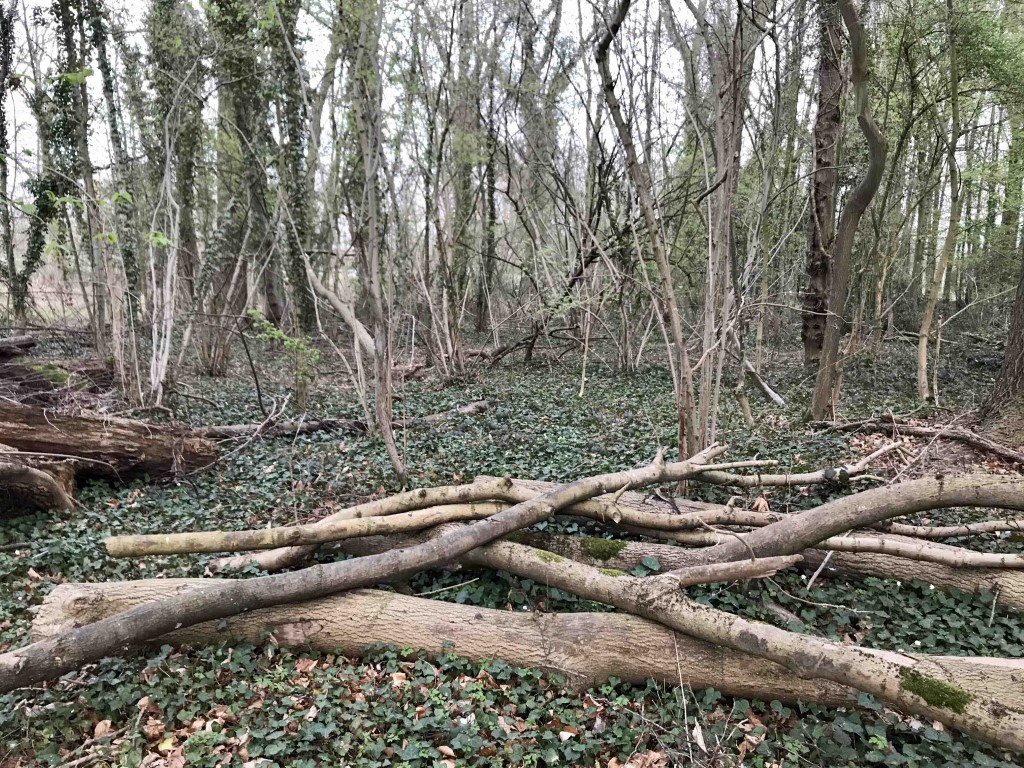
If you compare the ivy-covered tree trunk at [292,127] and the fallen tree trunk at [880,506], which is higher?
the ivy-covered tree trunk at [292,127]

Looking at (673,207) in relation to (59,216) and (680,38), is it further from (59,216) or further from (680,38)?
(59,216)

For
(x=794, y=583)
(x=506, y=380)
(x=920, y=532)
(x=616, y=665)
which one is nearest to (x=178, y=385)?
(x=506, y=380)

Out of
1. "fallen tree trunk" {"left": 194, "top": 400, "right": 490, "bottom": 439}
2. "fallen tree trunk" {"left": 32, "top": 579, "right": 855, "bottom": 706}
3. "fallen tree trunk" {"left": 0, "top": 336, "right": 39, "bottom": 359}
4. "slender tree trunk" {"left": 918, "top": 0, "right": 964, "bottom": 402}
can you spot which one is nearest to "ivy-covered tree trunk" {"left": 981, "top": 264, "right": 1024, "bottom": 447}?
"slender tree trunk" {"left": 918, "top": 0, "right": 964, "bottom": 402}

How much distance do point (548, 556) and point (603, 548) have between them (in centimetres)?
46

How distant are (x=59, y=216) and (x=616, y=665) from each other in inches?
426

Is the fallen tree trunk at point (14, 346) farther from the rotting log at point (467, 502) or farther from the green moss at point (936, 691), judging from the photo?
the green moss at point (936, 691)

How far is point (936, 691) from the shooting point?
2.48 m

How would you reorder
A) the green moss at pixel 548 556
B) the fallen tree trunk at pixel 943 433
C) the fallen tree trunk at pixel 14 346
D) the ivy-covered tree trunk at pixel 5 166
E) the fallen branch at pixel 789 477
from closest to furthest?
1. the green moss at pixel 548 556
2. the fallen branch at pixel 789 477
3. the fallen tree trunk at pixel 943 433
4. the fallen tree trunk at pixel 14 346
5. the ivy-covered tree trunk at pixel 5 166

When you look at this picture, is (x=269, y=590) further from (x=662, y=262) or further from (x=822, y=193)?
(x=822, y=193)

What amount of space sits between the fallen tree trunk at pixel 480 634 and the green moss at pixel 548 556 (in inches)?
15.5

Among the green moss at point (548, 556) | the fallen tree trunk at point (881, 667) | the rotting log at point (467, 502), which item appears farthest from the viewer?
the rotting log at point (467, 502)

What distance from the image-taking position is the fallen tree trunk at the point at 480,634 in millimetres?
2953

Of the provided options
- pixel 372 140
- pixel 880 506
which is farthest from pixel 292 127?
pixel 880 506

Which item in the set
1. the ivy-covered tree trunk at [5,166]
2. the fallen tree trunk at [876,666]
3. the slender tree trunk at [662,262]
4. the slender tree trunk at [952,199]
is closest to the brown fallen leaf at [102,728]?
the fallen tree trunk at [876,666]
